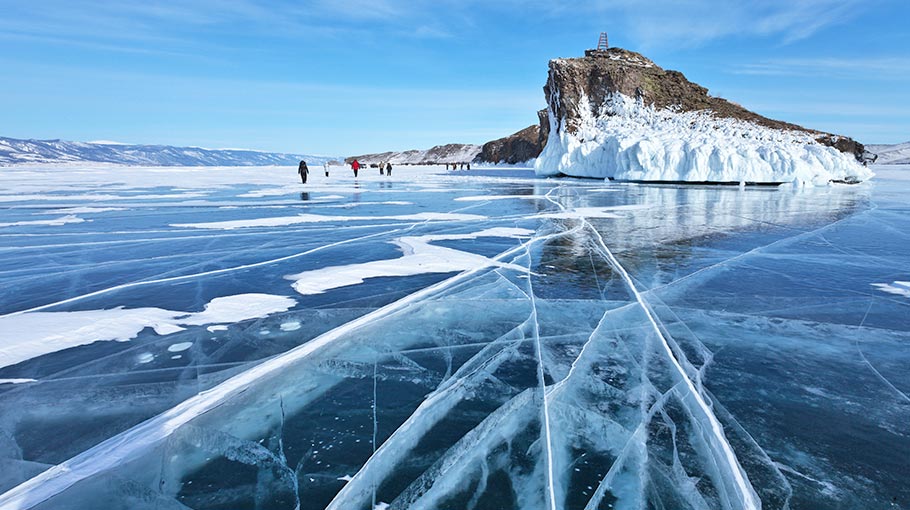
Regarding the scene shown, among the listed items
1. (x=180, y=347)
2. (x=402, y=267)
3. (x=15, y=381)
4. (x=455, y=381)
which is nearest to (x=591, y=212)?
(x=402, y=267)

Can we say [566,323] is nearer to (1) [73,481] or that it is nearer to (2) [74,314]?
(1) [73,481]

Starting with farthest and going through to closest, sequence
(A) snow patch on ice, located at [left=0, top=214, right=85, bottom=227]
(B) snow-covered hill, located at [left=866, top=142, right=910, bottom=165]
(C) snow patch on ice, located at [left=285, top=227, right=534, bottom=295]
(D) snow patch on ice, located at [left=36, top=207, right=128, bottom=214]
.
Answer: (B) snow-covered hill, located at [left=866, top=142, right=910, bottom=165] < (D) snow patch on ice, located at [left=36, top=207, right=128, bottom=214] < (A) snow patch on ice, located at [left=0, top=214, right=85, bottom=227] < (C) snow patch on ice, located at [left=285, top=227, right=534, bottom=295]

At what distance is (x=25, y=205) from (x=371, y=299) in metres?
16.8

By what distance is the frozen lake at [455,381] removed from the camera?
212 cm

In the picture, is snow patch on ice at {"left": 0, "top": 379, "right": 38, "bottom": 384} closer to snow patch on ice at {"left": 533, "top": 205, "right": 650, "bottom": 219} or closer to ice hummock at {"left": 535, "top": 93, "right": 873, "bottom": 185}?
snow patch on ice at {"left": 533, "top": 205, "right": 650, "bottom": 219}

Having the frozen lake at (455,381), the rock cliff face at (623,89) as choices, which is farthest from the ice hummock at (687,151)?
the frozen lake at (455,381)

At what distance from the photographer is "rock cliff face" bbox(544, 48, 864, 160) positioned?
3984 centimetres

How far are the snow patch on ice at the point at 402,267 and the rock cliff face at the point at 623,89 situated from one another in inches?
1394

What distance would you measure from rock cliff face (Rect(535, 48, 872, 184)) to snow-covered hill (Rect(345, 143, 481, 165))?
76350 millimetres

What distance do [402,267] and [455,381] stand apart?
3417 millimetres

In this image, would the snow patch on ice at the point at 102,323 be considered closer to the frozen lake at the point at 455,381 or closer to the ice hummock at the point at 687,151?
the frozen lake at the point at 455,381

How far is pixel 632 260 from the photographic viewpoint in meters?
6.73

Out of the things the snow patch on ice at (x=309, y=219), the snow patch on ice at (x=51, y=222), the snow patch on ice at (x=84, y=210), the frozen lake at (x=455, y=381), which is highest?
the snow patch on ice at (x=84, y=210)

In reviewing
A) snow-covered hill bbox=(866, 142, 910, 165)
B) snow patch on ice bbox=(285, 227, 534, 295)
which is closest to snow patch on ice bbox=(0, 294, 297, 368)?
snow patch on ice bbox=(285, 227, 534, 295)
